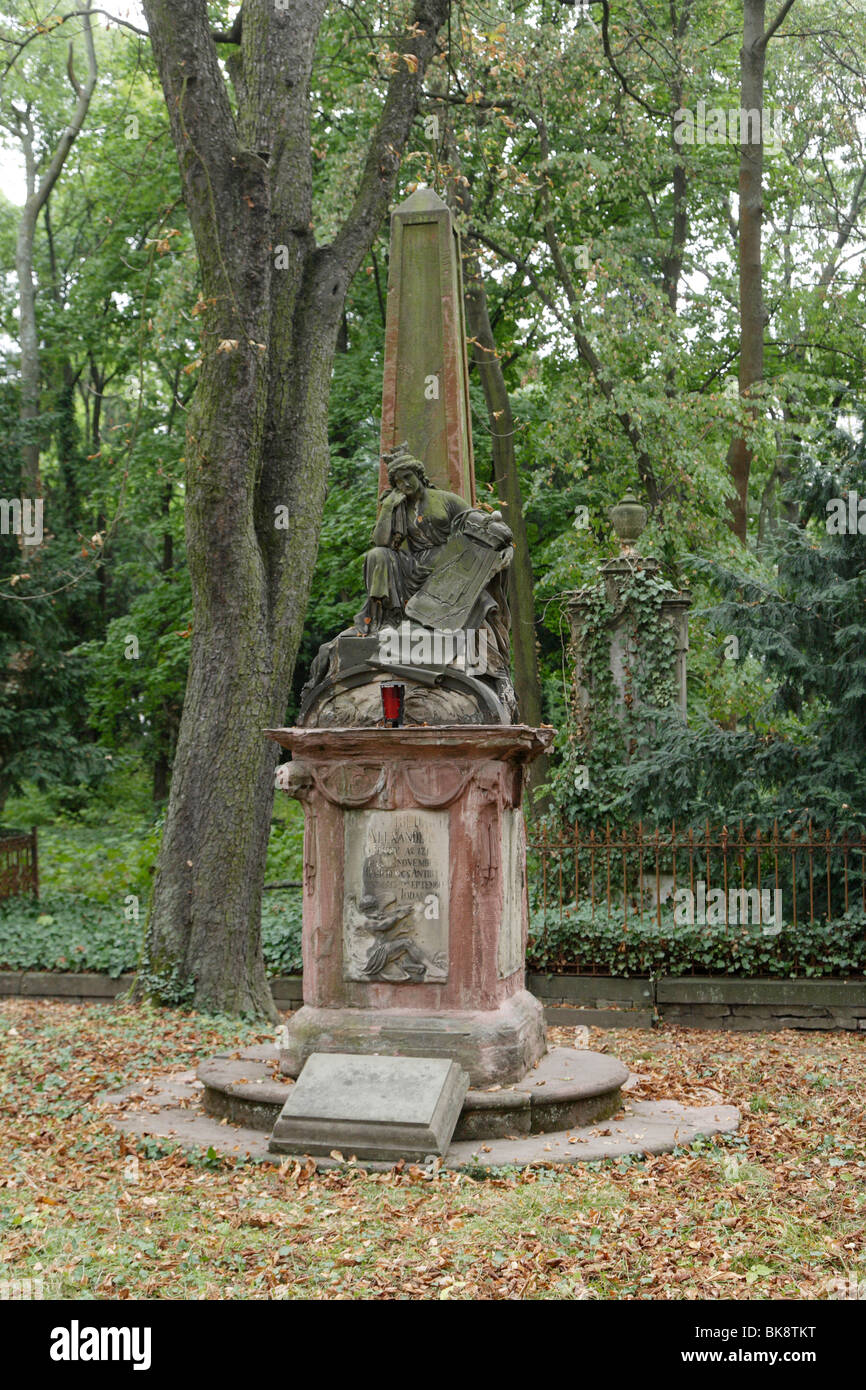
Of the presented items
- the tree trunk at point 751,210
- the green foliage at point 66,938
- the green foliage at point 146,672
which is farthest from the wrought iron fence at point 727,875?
the green foliage at point 146,672

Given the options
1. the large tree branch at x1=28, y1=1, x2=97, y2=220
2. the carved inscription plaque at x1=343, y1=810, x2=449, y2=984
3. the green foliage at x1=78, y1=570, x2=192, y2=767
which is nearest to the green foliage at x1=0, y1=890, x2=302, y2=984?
the carved inscription plaque at x1=343, y1=810, x2=449, y2=984

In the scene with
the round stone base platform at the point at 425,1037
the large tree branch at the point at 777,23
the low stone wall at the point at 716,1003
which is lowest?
the low stone wall at the point at 716,1003

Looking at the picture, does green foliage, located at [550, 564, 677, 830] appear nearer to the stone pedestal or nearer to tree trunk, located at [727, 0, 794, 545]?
tree trunk, located at [727, 0, 794, 545]

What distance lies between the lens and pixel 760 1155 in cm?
591

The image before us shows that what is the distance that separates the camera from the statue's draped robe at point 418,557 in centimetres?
729

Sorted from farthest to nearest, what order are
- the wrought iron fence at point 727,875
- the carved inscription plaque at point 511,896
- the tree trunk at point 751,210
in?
1. the tree trunk at point 751,210
2. the wrought iron fence at point 727,875
3. the carved inscription plaque at point 511,896

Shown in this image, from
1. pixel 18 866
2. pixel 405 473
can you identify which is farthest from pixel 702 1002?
pixel 18 866

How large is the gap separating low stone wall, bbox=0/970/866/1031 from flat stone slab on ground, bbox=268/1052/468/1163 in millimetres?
4455

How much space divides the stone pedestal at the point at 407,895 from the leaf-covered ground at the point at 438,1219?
1.02 meters

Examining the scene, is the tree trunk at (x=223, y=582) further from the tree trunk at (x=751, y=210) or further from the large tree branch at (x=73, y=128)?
the tree trunk at (x=751, y=210)

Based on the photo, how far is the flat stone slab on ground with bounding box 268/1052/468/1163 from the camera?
5.70 m

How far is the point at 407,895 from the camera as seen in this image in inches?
263

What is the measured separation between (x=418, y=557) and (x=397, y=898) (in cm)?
206

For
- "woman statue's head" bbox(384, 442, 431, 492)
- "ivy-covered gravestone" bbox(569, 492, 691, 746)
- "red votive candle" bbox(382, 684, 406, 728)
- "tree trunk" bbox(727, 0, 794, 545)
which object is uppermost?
"tree trunk" bbox(727, 0, 794, 545)
